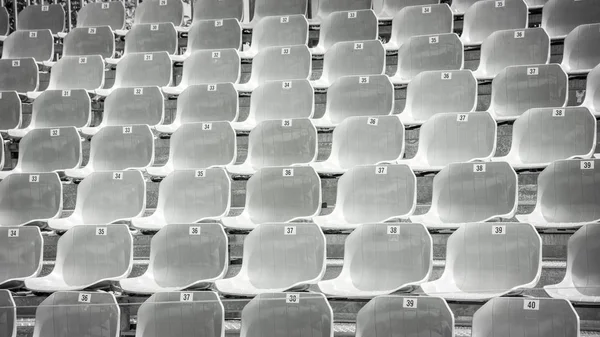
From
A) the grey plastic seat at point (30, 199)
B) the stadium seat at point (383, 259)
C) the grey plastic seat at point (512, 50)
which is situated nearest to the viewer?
the stadium seat at point (383, 259)

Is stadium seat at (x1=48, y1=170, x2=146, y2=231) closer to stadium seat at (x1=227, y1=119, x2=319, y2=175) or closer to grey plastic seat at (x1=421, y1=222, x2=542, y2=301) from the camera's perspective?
stadium seat at (x1=227, y1=119, x2=319, y2=175)

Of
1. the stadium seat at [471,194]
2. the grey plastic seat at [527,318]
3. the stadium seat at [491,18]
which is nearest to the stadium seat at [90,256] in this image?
the stadium seat at [471,194]

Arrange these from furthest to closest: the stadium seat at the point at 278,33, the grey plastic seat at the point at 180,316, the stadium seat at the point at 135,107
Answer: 1. the stadium seat at the point at 278,33
2. the stadium seat at the point at 135,107
3. the grey plastic seat at the point at 180,316

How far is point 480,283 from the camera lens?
112 inches

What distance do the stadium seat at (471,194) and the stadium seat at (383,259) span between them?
0.23m

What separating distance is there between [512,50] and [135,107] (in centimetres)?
218

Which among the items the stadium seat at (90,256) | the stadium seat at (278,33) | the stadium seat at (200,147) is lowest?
the stadium seat at (90,256)

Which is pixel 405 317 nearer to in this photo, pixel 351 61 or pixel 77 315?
pixel 77 315

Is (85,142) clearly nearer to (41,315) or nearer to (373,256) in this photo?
(41,315)

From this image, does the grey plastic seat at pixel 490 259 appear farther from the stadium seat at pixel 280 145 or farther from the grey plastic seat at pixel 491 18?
the grey plastic seat at pixel 491 18

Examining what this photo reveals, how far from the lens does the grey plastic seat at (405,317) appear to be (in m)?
2.52

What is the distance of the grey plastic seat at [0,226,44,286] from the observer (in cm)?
324

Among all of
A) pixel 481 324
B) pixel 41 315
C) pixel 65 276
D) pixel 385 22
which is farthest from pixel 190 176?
pixel 385 22

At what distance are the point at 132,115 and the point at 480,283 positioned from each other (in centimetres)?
231
